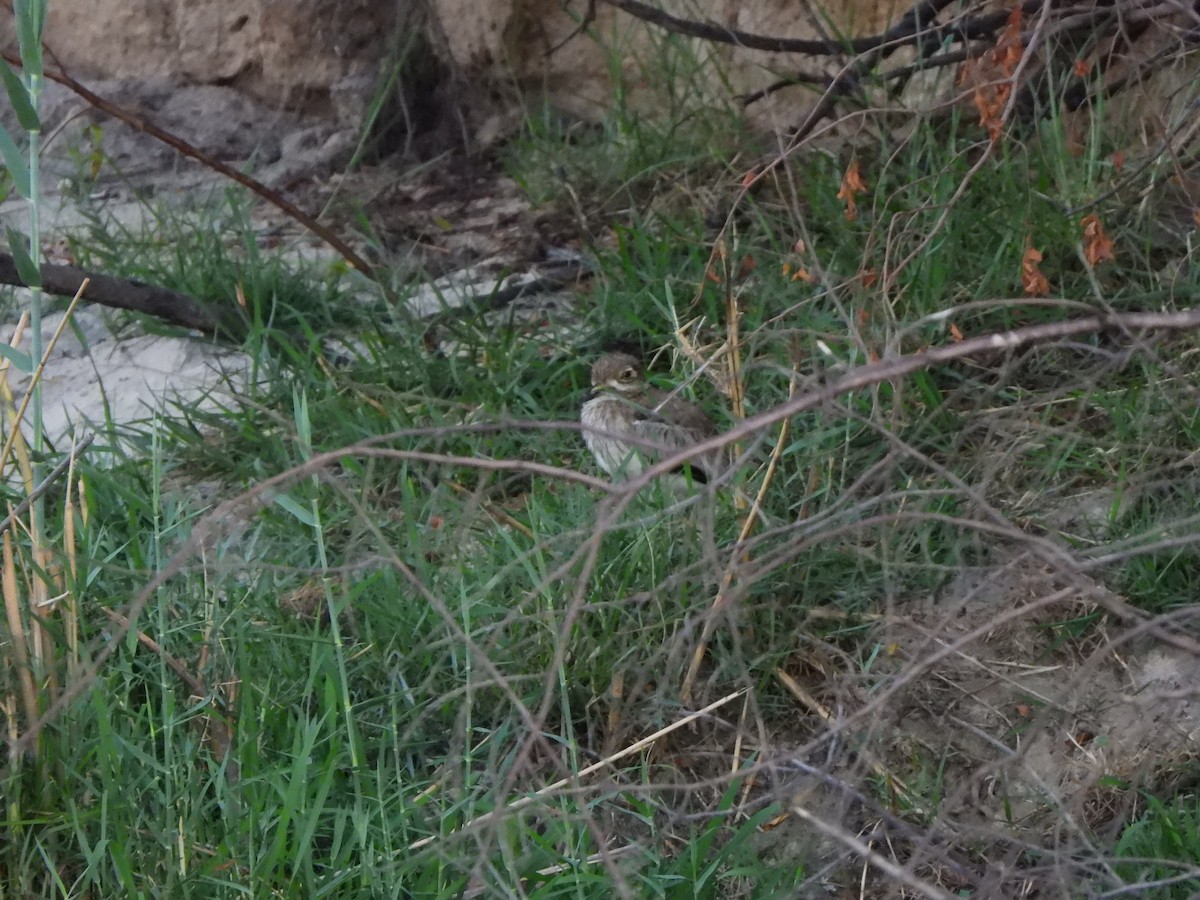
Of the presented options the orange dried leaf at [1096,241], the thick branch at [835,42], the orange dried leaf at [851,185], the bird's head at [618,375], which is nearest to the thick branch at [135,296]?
the bird's head at [618,375]

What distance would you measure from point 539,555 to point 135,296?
5.86ft

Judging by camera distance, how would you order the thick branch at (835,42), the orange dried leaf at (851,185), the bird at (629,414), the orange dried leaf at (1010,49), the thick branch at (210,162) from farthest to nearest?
the thick branch at (835,42) < the thick branch at (210,162) < the bird at (629,414) < the orange dried leaf at (851,185) < the orange dried leaf at (1010,49)

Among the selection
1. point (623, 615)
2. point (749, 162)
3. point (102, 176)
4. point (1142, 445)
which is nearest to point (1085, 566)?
point (623, 615)

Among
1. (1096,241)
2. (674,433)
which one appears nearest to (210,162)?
(674,433)

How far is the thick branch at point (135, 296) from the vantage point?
142 inches

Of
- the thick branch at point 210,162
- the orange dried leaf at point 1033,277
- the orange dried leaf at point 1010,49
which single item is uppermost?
the thick branch at point 210,162

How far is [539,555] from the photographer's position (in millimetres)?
2977

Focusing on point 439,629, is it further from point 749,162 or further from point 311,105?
point 311,105

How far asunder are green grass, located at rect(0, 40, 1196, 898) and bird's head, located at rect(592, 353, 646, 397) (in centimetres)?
13

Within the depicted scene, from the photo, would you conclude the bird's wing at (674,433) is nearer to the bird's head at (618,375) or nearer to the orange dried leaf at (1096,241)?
the bird's head at (618,375)

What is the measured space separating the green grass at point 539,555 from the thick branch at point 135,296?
0.16 m

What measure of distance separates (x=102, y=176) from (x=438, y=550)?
3.46m

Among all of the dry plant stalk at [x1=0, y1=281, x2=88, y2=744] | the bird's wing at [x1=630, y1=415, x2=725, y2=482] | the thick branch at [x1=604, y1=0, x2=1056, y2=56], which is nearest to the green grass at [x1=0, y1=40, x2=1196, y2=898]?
the dry plant stalk at [x1=0, y1=281, x2=88, y2=744]

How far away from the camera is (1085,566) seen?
1586 millimetres
